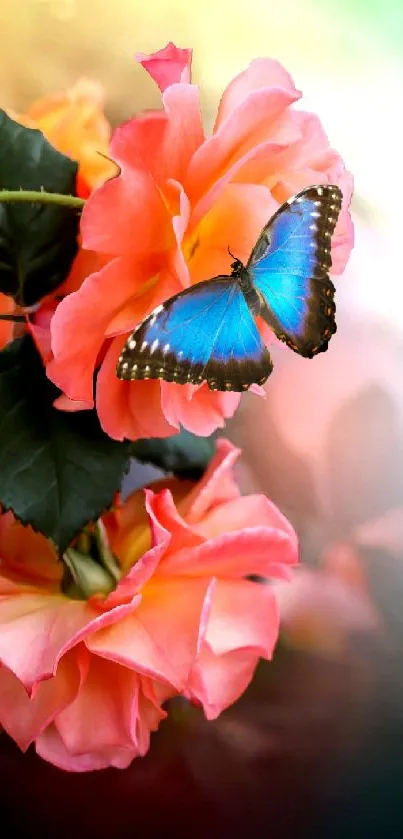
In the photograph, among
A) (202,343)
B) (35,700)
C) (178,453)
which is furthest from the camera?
(178,453)

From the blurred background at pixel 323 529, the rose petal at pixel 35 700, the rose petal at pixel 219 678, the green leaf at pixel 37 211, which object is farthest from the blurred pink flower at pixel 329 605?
the green leaf at pixel 37 211

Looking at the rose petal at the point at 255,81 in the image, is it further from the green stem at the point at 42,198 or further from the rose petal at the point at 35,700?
the rose petal at the point at 35,700

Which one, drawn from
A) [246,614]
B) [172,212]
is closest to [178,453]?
[246,614]

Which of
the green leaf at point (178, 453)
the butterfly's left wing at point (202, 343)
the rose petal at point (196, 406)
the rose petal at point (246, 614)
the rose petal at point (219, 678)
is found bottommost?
the rose petal at point (219, 678)

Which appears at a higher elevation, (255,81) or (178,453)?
(255,81)

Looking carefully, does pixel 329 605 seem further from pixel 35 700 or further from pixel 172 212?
pixel 172 212

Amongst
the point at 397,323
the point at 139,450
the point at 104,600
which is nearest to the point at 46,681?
the point at 104,600

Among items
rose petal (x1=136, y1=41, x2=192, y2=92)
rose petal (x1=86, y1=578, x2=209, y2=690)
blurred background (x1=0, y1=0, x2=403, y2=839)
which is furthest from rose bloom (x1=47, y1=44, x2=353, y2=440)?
blurred background (x1=0, y1=0, x2=403, y2=839)
